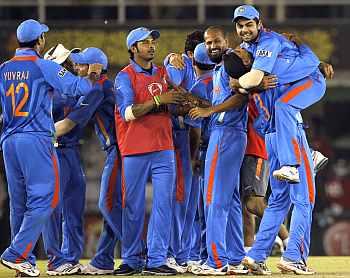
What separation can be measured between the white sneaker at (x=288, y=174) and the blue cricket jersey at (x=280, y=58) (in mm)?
822

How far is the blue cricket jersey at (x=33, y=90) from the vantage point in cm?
1249

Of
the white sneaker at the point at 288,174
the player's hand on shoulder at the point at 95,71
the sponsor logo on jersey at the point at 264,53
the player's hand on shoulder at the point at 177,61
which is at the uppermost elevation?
the sponsor logo on jersey at the point at 264,53

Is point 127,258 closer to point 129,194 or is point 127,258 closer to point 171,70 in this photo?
point 129,194

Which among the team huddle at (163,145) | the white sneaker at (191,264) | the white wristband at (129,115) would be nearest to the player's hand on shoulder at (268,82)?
the team huddle at (163,145)

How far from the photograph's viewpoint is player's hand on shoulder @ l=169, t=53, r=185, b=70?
43.1 feet

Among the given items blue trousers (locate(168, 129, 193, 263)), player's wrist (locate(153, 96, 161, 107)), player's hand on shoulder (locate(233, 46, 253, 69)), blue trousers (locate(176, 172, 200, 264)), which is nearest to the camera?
player's hand on shoulder (locate(233, 46, 253, 69))

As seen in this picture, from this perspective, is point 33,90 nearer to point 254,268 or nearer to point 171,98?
point 171,98

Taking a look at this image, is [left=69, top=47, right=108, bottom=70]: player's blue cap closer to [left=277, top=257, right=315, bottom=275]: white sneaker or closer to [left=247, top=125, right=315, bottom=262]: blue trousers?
[left=247, top=125, right=315, bottom=262]: blue trousers

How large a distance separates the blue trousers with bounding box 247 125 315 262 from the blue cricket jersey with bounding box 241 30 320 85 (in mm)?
502

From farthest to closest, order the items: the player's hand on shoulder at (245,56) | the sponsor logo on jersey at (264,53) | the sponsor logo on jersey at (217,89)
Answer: the sponsor logo on jersey at (217,89) → the player's hand on shoulder at (245,56) → the sponsor logo on jersey at (264,53)

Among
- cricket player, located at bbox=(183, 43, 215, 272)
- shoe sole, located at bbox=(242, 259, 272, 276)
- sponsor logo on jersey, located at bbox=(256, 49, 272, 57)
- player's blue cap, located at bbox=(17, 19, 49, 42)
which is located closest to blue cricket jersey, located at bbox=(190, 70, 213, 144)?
cricket player, located at bbox=(183, 43, 215, 272)

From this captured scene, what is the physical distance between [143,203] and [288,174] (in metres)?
1.49

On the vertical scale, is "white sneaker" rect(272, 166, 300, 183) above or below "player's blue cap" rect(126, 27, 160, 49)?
below

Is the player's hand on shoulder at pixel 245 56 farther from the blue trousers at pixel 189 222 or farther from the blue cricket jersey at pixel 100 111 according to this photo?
the blue trousers at pixel 189 222
